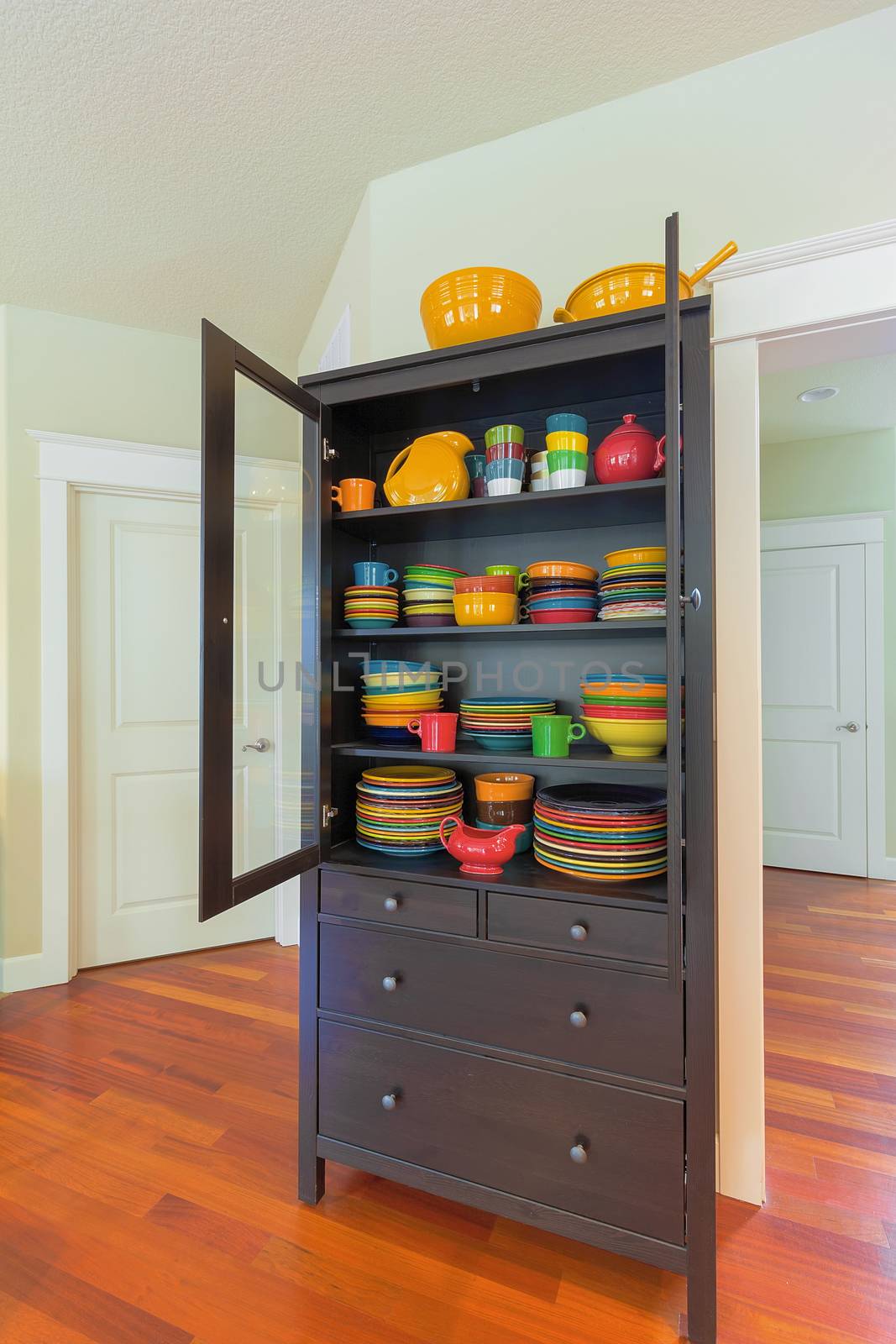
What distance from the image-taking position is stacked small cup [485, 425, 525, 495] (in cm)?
149

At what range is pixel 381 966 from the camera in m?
1.50

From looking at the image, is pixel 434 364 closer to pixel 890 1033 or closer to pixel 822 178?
pixel 822 178

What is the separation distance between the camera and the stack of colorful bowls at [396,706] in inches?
64.4

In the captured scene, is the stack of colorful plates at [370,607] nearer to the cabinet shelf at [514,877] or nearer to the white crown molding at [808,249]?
the cabinet shelf at [514,877]

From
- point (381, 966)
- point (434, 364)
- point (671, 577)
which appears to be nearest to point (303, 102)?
point (434, 364)

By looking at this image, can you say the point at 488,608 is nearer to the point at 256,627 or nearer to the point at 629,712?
the point at 629,712

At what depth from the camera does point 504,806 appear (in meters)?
1.57

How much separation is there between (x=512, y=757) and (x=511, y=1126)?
2.44 ft

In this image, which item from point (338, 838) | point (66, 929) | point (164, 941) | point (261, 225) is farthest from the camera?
point (164, 941)

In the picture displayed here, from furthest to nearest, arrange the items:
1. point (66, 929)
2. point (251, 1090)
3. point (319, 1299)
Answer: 1. point (66, 929)
2. point (251, 1090)
3. point (319, 1299)

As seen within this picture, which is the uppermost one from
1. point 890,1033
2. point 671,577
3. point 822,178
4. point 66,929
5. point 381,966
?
point 822,178

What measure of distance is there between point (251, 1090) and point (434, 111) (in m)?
2.81

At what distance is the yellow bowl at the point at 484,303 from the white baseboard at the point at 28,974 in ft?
9.07

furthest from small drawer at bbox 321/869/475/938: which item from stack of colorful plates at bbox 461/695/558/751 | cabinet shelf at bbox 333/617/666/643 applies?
cabinet shelf at bbox 333/617/666/643
